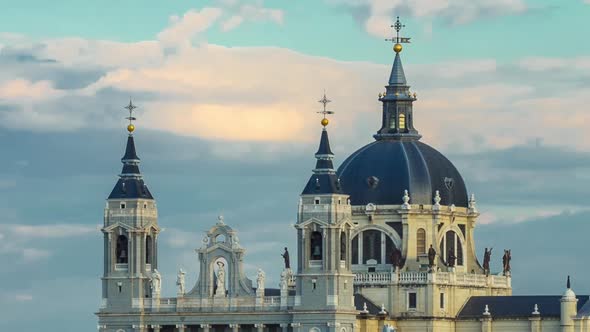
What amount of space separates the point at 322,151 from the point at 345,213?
465 cm

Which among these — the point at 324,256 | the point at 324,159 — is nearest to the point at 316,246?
the point at 324,256

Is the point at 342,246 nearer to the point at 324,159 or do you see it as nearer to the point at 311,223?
the point at 311,223

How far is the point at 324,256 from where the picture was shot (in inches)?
7726

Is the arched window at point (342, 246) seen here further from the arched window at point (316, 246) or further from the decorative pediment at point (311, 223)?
the decorative pediment at point (311, 223)

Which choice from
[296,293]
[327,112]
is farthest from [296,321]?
[327,112]

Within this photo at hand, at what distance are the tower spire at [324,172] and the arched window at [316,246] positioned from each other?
288cm

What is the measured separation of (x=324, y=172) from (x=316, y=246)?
5.01 meters

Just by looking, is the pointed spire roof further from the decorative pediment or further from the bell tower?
the decorative pediment

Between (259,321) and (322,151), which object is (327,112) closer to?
(322,151)

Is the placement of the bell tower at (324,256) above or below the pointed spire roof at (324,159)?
below

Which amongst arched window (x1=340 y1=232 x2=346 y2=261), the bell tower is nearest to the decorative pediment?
the bell tower

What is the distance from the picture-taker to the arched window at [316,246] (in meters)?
197

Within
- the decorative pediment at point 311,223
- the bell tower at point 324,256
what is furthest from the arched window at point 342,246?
the decorative pediment at point 311,223

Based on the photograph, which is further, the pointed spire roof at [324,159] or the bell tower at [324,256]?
the pointed spire roof at [324,159]
